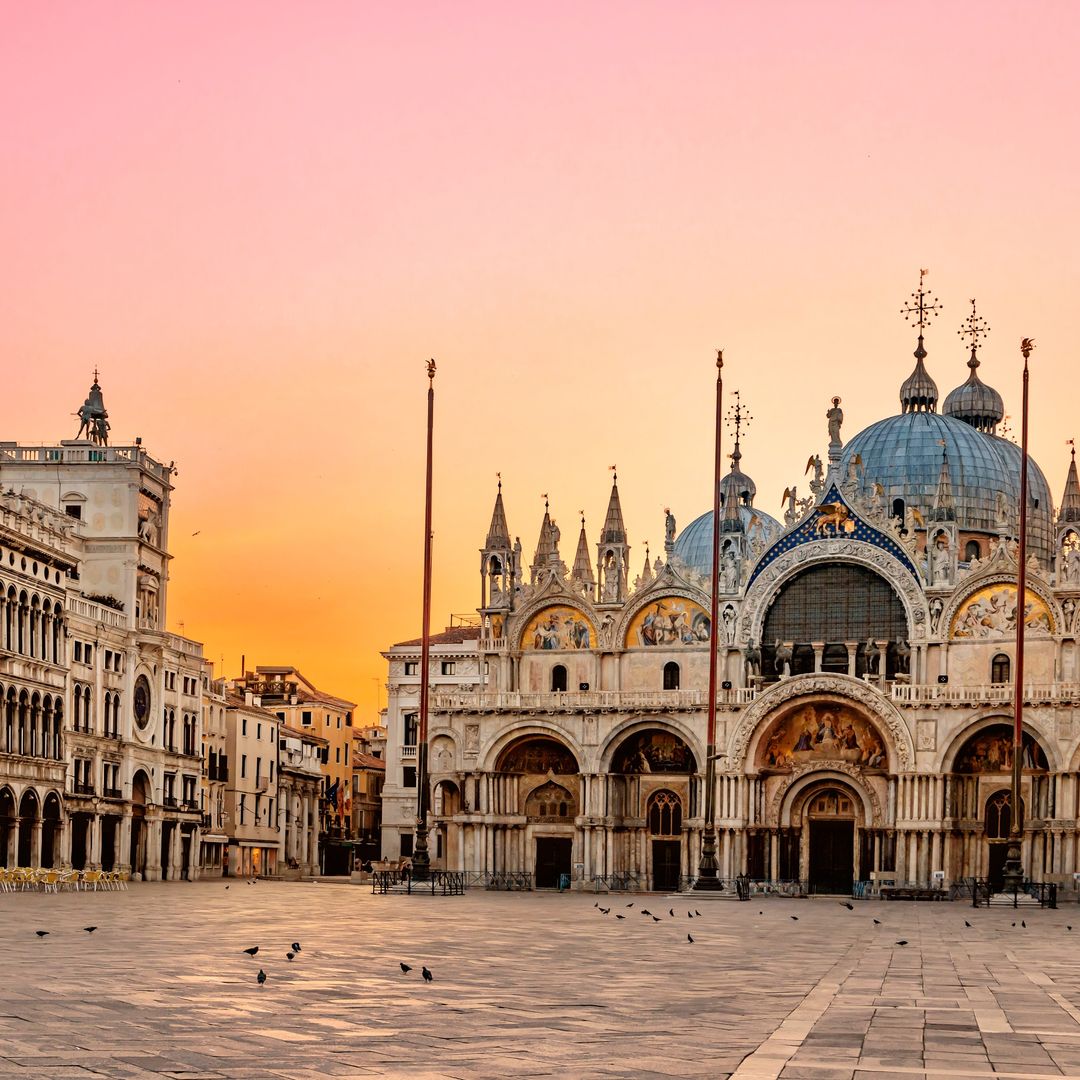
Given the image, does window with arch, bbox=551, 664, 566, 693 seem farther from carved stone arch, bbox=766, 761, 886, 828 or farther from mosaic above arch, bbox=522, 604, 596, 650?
carved stone arch, bbox=766, 761, 886, 828

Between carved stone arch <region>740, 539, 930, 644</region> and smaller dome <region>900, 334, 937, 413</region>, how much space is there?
19492mm

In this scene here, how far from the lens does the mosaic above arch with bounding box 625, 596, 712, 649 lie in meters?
81.2

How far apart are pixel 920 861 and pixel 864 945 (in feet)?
137

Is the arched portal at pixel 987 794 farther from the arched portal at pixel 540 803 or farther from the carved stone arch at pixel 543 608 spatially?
the carved stone arch at pixel 543 608

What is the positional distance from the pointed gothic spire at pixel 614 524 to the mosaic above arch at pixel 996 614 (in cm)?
1556

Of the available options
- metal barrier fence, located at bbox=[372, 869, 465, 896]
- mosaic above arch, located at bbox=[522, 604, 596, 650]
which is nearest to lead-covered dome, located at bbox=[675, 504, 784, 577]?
mosaic above arch, located at bbox=[522, 604, 596, 650]

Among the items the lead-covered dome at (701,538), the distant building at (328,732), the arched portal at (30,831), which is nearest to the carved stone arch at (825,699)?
the lead-covered dome at (701,538)

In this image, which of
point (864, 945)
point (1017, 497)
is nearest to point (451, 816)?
point (1017, 497)

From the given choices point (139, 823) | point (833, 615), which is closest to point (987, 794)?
point (833, 615)

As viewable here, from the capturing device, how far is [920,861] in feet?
243

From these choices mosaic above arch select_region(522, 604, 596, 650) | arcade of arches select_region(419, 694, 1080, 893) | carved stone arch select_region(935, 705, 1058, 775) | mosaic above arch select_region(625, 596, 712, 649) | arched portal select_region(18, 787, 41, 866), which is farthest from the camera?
mosaic above arch select_region(522, 604, 596, 650)

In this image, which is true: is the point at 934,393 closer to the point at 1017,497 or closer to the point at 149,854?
the point at 1017,497

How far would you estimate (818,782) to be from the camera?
7875cm

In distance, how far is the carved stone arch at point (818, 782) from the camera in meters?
77.3
